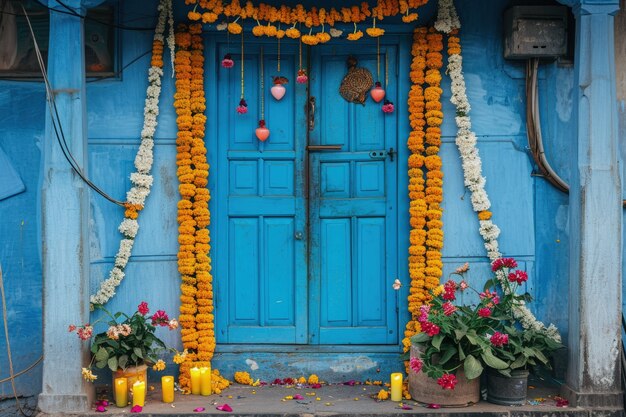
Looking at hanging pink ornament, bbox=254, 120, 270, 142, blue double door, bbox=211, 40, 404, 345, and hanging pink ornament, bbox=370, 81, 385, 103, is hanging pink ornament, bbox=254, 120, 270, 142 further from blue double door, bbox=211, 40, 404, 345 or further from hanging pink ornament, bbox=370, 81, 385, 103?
hanging pink ornament, bbox=370, 81, 385, 103

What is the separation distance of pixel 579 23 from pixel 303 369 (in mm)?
3444

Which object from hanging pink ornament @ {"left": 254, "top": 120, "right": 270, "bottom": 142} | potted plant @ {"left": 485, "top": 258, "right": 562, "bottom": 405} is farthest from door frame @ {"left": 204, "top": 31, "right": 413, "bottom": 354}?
potted plant @ {"left": 485, "top": 258, "right": 562, "bottom": 405}

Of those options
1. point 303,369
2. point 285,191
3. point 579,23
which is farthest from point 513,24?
point 303,369

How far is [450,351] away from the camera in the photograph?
19.4 feet

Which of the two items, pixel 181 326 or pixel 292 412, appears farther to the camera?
pixel 181 326

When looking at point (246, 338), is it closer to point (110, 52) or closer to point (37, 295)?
point (37, 295)

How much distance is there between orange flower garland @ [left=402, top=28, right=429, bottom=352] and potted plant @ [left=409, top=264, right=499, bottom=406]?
1.14 feet

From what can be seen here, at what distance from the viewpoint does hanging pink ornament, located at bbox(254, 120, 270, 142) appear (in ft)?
21.8

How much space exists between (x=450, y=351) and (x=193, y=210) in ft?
7.63

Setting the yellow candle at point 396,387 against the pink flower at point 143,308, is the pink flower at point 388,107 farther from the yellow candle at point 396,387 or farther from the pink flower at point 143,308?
the pink flower at point 143,308

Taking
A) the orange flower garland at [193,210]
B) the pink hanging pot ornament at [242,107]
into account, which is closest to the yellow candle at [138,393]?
the orange flower garland at [193,210]

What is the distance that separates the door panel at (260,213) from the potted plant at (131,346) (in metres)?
0.72

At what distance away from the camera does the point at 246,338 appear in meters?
6.75

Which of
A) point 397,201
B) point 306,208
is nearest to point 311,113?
point 306,208
